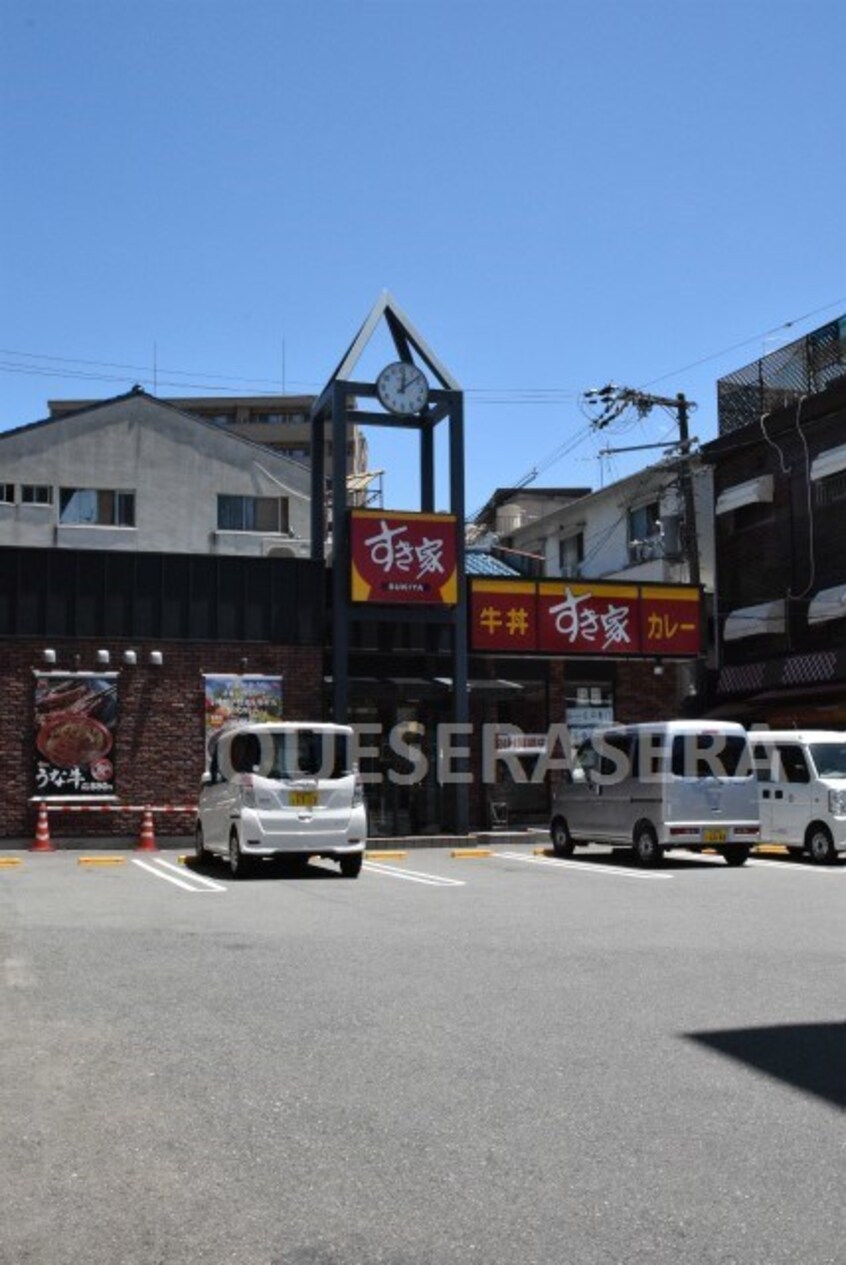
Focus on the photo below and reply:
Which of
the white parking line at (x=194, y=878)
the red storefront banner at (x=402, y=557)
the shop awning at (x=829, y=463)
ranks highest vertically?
the shop awning at (x=829, y=463)

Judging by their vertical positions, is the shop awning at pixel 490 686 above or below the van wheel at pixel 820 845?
above

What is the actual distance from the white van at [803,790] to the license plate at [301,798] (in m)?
7.60

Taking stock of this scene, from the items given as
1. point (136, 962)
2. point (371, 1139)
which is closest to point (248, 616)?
point (136, 962)

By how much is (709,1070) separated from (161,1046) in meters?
2.83

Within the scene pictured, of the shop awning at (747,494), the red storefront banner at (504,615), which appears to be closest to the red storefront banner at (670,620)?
the red storefront banner at (504,615)

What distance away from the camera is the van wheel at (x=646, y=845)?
63.0 ft

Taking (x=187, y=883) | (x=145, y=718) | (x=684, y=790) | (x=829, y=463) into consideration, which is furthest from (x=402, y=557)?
(x=829, y=463)

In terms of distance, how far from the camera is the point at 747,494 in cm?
3222

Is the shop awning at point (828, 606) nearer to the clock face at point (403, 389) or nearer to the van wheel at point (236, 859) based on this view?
the clock face at point (403, 389)

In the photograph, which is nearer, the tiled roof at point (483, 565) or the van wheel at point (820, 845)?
the van wheel at point (820, 845)

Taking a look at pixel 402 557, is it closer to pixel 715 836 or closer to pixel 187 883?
pixel 715 836

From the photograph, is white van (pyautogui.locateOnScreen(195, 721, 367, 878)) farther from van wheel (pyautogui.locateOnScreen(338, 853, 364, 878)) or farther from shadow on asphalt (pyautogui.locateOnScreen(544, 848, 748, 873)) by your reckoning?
shadow on asphalt (pyautogui.locateOnScreen(544, 848, 748, 873))

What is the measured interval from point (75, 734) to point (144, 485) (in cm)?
1854

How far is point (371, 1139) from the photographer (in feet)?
17.8
